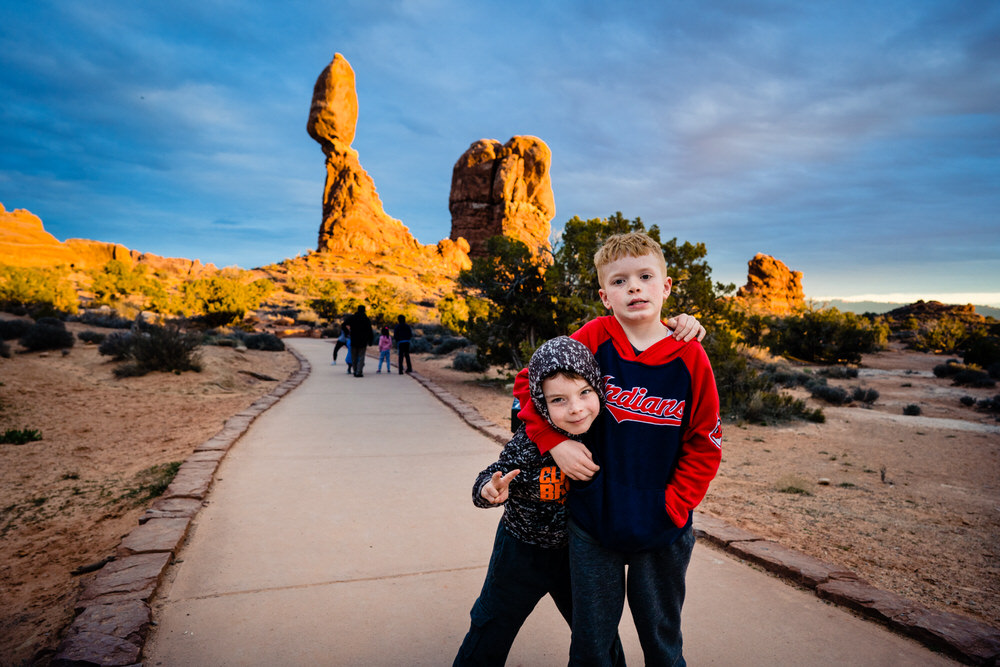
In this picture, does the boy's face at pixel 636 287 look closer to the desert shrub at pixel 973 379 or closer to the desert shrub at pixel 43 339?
the desert shrub at pixel 43 339

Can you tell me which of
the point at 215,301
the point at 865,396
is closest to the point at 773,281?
the point at 865,396

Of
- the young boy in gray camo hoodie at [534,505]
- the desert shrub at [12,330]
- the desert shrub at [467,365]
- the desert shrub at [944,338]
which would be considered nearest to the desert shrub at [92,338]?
the desert shrub at [12,330]

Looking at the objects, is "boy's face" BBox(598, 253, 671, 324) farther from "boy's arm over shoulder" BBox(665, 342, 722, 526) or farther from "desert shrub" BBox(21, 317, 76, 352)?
"desert shrub" BBox(21, 317, 76, 352)

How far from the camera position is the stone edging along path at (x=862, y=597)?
2.39 meters

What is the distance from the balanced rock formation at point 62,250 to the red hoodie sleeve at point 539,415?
100723mm

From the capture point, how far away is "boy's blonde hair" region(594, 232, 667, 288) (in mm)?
1658

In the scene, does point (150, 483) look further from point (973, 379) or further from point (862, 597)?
point (973, 379)

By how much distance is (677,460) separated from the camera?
5.31ft

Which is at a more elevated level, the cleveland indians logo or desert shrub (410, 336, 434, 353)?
the cleveland indians logo

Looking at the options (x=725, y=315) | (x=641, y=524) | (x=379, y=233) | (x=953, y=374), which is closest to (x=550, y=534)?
(x=641, y=524)

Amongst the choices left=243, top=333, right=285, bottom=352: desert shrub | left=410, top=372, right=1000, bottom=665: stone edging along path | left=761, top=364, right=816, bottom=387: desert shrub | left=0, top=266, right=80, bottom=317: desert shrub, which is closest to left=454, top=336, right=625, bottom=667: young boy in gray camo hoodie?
left=410, top=372, right=1000, bottom=665: stone edging along path

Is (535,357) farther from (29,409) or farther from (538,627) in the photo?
(29,409)

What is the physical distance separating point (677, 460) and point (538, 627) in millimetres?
1487

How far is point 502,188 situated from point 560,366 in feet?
249
